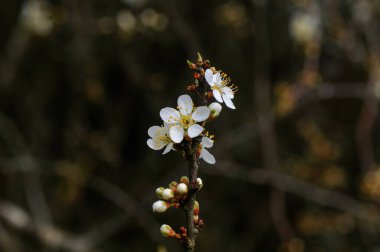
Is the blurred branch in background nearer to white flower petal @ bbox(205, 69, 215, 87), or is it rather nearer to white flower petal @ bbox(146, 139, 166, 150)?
white flower petal @ bbox(146, 139, 166, 150)

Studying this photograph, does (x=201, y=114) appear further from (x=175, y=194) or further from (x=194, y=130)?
(x=175, y=194)

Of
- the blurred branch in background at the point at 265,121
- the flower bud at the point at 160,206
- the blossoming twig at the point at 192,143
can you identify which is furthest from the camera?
the blurred branch in background at the point at 265,121

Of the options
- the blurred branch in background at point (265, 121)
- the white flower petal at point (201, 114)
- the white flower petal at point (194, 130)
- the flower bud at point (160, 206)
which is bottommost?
the flower bud at point (160, 206)

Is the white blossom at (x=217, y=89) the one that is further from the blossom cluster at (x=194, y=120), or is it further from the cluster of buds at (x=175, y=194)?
the cluster of buds at (x=175, y=194)

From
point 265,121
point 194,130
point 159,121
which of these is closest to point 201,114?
point 194,130

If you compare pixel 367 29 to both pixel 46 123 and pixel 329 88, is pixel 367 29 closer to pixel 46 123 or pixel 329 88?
pixel 329 88

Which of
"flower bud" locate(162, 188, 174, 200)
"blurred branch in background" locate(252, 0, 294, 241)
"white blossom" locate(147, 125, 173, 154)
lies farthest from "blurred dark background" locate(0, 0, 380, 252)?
"flower bud" locate(162, 188, 174, 200)

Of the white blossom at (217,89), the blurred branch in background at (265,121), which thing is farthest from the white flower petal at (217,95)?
the blurred branch in background at (265,121)
